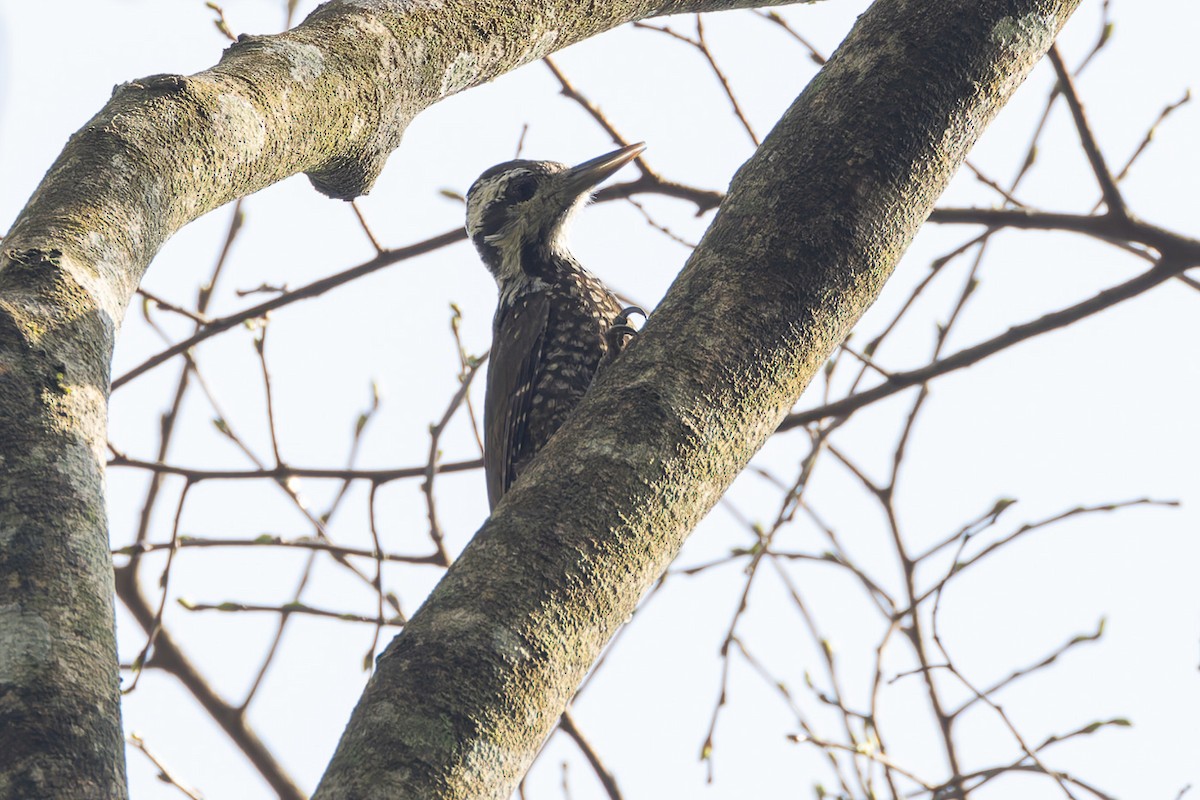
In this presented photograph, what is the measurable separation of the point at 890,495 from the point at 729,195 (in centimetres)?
204

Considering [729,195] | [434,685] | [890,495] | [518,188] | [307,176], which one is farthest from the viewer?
[518,188]

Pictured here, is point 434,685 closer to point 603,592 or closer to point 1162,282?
point 603,592

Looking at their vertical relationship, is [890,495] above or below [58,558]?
above

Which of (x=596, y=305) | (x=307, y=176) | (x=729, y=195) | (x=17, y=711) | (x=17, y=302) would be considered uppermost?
(x=596, y=305)

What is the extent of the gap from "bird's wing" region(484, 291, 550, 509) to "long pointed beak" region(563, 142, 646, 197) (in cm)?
50

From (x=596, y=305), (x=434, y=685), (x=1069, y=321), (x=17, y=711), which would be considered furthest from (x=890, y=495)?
(x=17, y=711)

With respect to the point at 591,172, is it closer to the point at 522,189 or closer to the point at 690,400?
the point at 522,189

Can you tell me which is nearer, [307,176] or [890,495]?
[307,176]

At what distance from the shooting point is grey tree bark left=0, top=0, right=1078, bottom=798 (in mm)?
1208

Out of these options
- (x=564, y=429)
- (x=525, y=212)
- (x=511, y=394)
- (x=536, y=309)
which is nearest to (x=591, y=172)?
(x=525, y=212)

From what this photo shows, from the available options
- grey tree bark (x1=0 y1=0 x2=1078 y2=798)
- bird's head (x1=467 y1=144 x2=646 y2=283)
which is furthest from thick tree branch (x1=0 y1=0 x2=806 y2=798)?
bird's head (x1=467 y1=144 x2=646 y2=283)

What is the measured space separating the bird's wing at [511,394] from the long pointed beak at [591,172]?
50 centimetres

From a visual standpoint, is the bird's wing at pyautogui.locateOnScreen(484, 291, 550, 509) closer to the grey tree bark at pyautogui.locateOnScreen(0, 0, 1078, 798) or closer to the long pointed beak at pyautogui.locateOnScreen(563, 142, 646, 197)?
the long pointed beak at pyautogui.locateOnScreen(563, 142, 646, 197)

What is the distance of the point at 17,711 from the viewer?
1.14m
